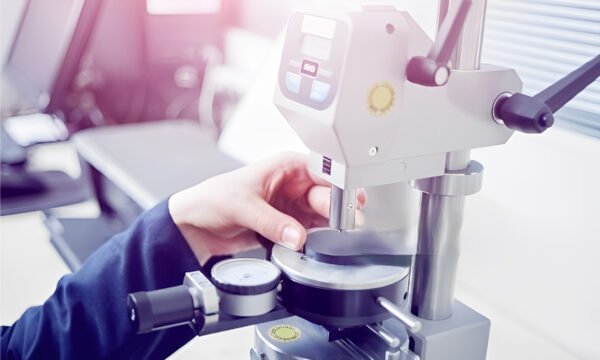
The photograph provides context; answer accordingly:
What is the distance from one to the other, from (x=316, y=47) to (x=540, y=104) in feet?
0.57

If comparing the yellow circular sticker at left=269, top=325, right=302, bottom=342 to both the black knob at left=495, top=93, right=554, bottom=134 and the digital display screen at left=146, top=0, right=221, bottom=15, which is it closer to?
the black knob at left=495, top=93, right=554, bottom=134

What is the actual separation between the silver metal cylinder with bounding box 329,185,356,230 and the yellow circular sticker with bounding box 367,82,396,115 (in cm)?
8

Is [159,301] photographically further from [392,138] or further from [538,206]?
[538,206]

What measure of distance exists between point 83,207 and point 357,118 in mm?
971

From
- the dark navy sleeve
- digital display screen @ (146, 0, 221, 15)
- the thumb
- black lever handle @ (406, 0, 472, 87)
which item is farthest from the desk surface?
digital display screen @ (146, 0, 221, 15)

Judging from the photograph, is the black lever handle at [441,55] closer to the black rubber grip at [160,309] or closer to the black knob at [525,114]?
the black knob at [525,114]

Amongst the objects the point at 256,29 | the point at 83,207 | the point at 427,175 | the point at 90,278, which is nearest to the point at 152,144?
the point at 83,207

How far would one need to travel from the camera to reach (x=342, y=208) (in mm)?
522

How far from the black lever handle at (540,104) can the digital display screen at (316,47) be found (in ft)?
0.51

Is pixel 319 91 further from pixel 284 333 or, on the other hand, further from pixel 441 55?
pixel 284 333

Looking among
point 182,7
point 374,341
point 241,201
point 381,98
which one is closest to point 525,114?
point 381,98

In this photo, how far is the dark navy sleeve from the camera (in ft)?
2.41

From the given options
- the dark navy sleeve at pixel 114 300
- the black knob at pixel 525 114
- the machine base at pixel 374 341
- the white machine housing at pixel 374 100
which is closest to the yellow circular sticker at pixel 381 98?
the white machine housing at pixel 374 100

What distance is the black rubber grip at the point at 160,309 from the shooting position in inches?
18.3
